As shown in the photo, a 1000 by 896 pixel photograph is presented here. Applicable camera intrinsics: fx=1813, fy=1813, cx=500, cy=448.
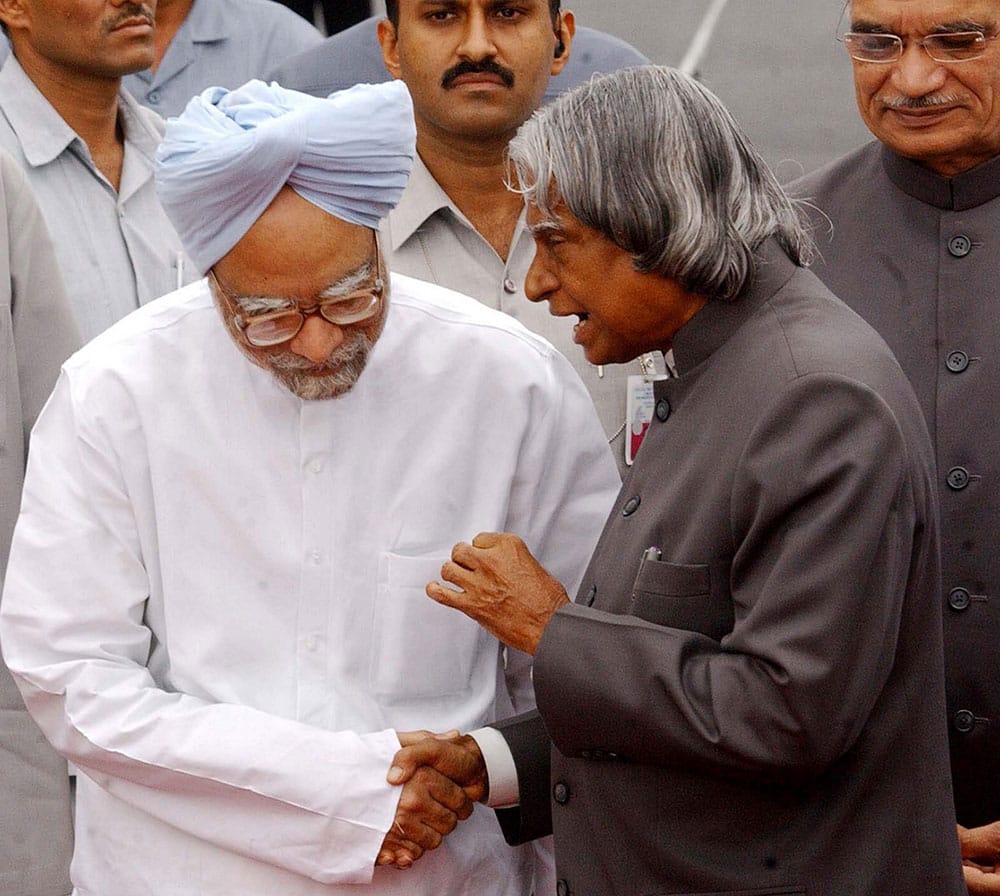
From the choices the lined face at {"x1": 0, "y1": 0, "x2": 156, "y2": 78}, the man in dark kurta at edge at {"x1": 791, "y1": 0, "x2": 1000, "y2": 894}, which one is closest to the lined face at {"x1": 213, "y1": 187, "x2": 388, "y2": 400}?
the man in dark kurta at edge at {"x1": 791, "y1": 0, "x2": 1000, "y2": 894}

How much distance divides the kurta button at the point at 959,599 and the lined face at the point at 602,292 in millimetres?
779

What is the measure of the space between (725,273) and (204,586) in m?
0.94

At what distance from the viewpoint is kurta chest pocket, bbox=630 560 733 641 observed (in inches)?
92.7

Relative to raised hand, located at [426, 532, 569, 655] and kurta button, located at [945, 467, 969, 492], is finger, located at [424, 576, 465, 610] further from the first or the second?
kurta button, located at [945, 467, 969, 492]

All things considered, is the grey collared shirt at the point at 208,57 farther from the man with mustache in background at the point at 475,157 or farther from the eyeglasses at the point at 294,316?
the eyeglasses at the point at 294,316

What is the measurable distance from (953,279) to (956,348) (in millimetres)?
132

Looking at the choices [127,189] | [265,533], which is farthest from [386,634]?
[127,189]

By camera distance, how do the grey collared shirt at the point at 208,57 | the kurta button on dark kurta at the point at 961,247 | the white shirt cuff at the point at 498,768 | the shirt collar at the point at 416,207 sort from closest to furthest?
the white shirt cuff at the point at 498,768 < the kurta button on dark kurta at the point at 961,247 < the shirt collar at the point at 416,207 < the grey collared shirt at the point at 208,57

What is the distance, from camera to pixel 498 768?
108 inches

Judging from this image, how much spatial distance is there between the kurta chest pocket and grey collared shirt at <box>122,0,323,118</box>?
3.08m

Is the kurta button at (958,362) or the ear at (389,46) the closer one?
the kurta button at (958,362)

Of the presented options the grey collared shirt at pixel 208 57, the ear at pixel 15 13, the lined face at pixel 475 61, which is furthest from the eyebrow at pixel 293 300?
the grey collared shirt at pixel 208 57

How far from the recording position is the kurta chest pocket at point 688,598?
2354mm

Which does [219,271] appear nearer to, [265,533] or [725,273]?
[265,533]
